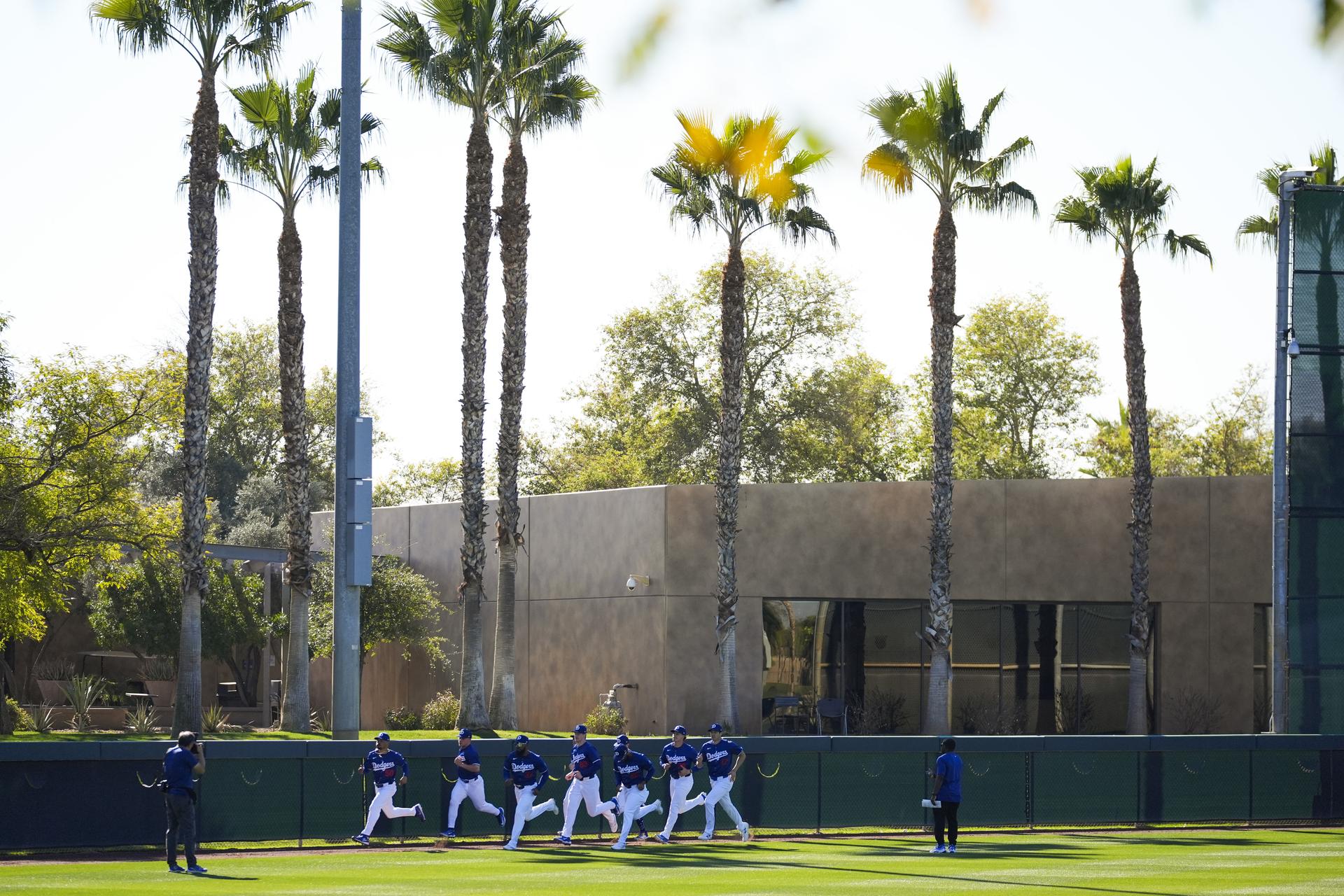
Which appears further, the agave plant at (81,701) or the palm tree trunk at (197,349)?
the agave plant at (81,701)

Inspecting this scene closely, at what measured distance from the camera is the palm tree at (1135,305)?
116 ft

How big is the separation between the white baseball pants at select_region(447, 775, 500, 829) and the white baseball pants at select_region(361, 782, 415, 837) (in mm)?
586

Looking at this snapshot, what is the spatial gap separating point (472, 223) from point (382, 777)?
602 inches

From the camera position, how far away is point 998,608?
3716 centimetres

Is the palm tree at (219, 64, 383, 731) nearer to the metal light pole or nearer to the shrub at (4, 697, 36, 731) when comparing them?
the shrub at (4, 697, 36, 731)

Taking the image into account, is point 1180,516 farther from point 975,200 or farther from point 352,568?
point 352,568

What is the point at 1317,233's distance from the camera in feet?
103

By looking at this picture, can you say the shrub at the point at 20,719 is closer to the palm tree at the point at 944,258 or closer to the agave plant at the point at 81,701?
the agave plant at the point at 81,701

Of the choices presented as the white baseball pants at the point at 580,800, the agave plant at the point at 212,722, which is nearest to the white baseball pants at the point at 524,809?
the white baseball pants at the point at 580,800

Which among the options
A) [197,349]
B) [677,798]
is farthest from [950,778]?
[197,349]

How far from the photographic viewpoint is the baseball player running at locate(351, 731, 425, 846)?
21797 millimetres

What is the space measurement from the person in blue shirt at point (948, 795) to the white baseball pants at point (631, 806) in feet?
13.5

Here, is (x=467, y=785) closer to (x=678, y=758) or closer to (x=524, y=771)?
(x=524, y=771)

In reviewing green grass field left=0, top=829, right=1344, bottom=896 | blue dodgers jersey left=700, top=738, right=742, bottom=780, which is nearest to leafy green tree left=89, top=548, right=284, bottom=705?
blue dodgers jersey left=700, top=738, right=742, bottom=780
